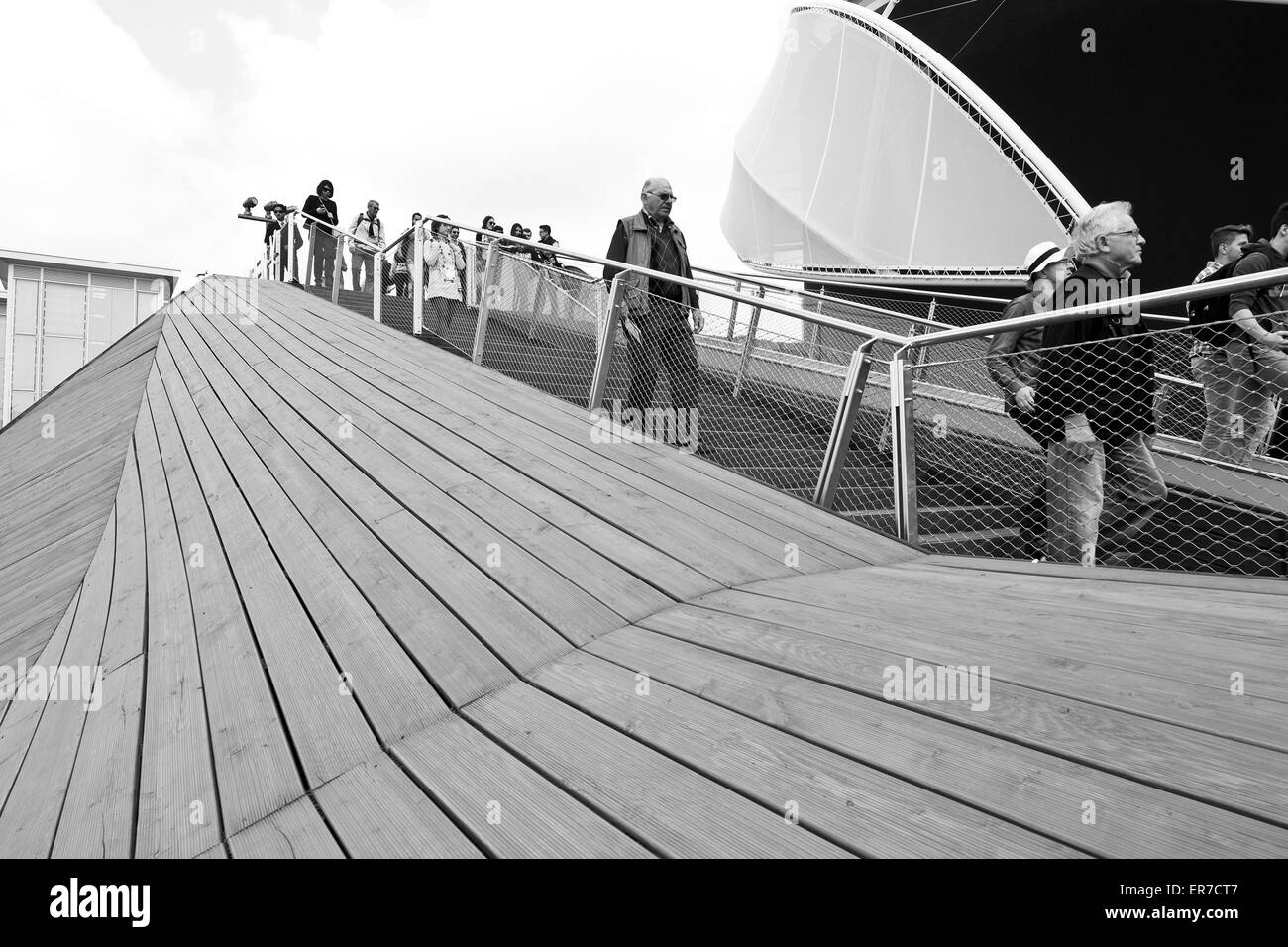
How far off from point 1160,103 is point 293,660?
14.2 meters

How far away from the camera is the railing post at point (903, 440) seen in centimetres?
373

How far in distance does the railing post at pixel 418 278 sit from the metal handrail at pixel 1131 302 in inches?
204

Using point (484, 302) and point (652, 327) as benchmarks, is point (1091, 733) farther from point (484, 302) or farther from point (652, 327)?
point (484, 302)

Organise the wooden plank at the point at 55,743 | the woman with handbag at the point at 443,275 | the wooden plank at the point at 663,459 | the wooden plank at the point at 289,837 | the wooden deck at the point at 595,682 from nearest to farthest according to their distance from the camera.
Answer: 1. the wooden deck at the point at 595,682
2. the wooden plank at the point at 289,837
3. the wooden plank at the point at 55,743
4. the wooden plank at the point at 663,459
5. the woman with handbag at the point at 443,275

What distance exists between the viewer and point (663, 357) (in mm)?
5293

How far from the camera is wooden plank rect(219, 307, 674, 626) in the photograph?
280cm

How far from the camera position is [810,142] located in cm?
1819

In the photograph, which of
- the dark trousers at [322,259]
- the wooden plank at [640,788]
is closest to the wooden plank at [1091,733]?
the wooden plank at [640,788]

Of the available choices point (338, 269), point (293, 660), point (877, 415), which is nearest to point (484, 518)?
point (293, 660)

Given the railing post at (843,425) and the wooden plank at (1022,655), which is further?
the railing post at (843,425)

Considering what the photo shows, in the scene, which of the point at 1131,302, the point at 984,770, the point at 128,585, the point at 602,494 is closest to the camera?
the point at 984,770

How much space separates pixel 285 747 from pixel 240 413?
444 centimetres

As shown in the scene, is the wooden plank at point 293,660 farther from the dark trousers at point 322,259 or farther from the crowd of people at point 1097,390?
the dark trousers at point 322,259

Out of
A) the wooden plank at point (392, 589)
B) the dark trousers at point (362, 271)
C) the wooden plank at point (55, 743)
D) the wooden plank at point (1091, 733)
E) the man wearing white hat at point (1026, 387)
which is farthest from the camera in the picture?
the dark trousers at point (362, 271)
